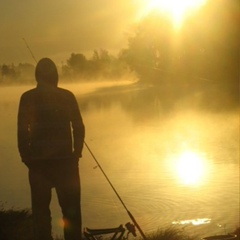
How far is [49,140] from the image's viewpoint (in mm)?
5602

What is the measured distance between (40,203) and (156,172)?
50.9 ft

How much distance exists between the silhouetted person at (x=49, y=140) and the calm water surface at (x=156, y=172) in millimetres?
2053

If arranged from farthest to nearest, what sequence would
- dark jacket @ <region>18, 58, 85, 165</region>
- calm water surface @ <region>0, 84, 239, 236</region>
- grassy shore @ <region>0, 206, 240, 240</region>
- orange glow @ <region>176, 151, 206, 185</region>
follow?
orange glow @ <region>176, 151, 206, 185</region> → calm water surface @ <region>0, 84, 239, 236</region> → grassy shore @ <region>0, 206, 240, 240</region> → dark jacket @ <region>18, 58, 85, 165</region>

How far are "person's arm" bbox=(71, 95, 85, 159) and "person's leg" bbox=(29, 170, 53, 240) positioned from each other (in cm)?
38

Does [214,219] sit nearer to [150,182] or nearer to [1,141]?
[150,182]

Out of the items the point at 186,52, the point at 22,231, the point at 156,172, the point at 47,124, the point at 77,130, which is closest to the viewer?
the point at 47,124

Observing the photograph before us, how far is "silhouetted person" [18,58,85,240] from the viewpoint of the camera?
5543mm

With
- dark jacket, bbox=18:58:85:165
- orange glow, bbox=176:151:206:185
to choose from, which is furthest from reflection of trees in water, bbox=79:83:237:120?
dark jacket, bbox=18:58:85:165

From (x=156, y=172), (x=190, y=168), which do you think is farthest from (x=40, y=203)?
(x=190, y=168)

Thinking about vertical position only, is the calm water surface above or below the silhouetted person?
below

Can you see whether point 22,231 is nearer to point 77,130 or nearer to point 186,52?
point 77,130

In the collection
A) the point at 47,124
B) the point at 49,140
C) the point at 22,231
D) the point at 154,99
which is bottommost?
the point at 154,99

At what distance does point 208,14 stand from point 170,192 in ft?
97.6

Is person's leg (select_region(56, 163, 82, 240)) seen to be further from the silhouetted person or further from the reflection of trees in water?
the reflection of trees in water
